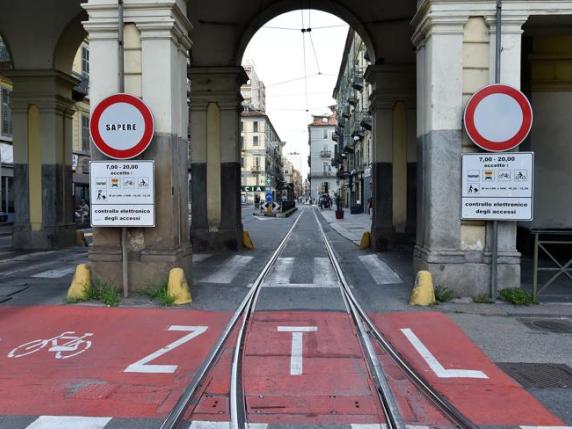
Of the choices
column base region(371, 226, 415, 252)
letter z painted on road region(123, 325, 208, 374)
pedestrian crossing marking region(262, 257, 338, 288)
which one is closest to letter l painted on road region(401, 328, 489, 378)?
letter z painted on road region(123, 325, 208, 374)

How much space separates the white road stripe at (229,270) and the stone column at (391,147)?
13.9 feet

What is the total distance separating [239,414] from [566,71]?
12367mm

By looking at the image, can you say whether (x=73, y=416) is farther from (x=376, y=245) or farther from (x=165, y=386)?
(x=376, y=245)

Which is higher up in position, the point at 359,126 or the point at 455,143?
the point at 359,126

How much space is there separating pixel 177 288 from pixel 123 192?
1734 millimetres

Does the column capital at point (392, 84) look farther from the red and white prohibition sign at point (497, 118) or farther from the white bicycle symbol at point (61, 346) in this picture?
the white bicycle symbol at point (61, 346)

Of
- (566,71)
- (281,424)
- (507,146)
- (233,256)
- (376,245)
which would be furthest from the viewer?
(376,245)

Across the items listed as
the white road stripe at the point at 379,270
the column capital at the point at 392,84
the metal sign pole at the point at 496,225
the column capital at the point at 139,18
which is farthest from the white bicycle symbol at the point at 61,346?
the column capital at the point at 392,84

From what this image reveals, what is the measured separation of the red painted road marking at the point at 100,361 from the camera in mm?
4102

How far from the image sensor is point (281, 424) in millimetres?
3732

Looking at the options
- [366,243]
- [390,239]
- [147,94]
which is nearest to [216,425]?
[147,94]

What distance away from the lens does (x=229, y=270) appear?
35.8 ft

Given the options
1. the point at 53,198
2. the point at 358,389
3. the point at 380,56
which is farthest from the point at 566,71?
the point at 53,198

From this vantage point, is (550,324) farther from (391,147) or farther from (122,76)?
(391,147)
